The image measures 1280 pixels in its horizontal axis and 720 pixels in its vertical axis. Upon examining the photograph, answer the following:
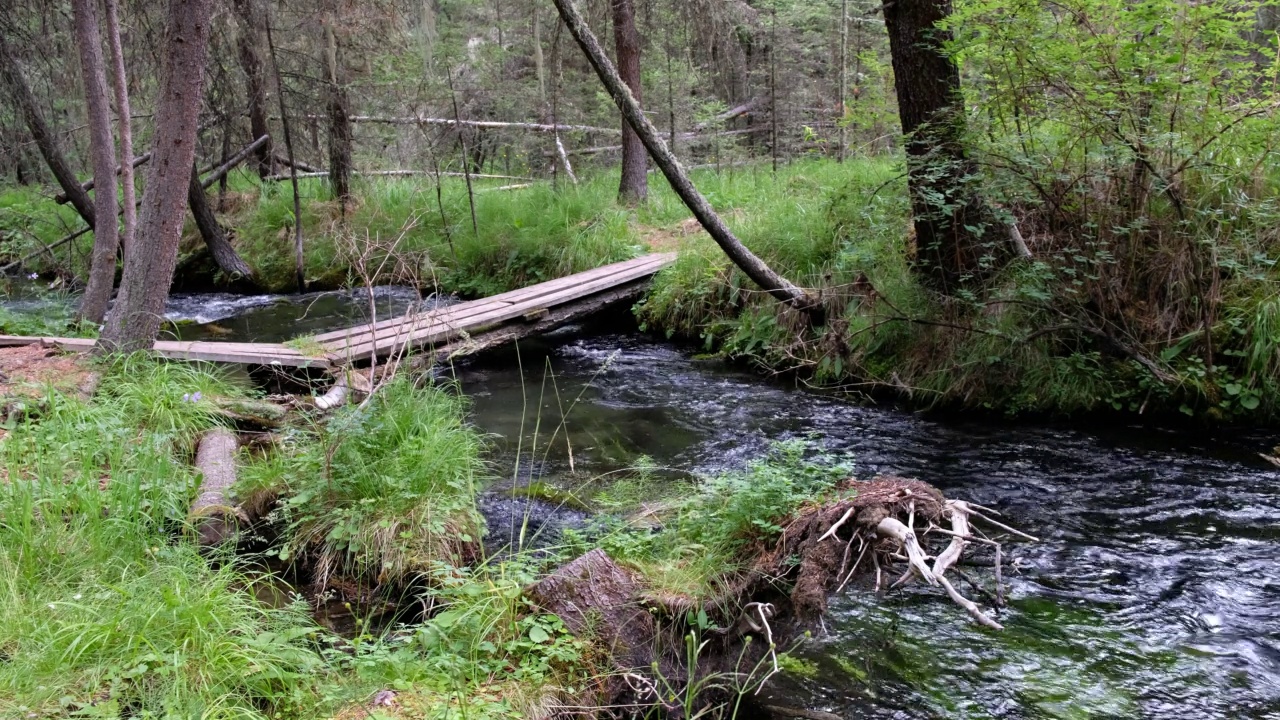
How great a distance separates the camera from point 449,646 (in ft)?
10.3

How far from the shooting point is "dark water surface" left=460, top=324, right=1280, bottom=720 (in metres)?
3.40

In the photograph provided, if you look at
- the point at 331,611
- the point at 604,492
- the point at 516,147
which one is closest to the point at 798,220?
the point at 604,492

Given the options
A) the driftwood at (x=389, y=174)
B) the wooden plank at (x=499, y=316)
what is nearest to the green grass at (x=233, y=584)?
the wooden plank at (x=499, y=316)

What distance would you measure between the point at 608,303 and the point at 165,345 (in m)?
4.58

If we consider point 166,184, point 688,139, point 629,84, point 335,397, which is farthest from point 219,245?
point 335,397

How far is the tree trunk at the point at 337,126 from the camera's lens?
1281cm

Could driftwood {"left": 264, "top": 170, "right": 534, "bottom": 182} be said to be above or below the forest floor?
above

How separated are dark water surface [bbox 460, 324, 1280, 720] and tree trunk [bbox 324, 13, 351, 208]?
7598 millimetres

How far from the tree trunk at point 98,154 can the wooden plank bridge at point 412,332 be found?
1.08 metres

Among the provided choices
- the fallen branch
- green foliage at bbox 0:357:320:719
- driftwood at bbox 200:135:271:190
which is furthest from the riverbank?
driftwood at bbox 200:135:271:190

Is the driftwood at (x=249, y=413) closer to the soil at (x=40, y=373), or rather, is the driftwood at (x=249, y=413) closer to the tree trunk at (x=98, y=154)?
the soil at (x=40, y=373)

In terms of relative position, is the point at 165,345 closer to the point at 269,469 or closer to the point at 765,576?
the point at 269,469

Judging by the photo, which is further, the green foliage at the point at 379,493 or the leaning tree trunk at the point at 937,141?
the leaning tree trunk at the point at 937,141

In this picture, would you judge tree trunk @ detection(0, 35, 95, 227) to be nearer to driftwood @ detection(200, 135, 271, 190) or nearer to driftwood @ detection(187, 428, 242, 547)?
driftwood @ detection(200, 135, 271, 190)
